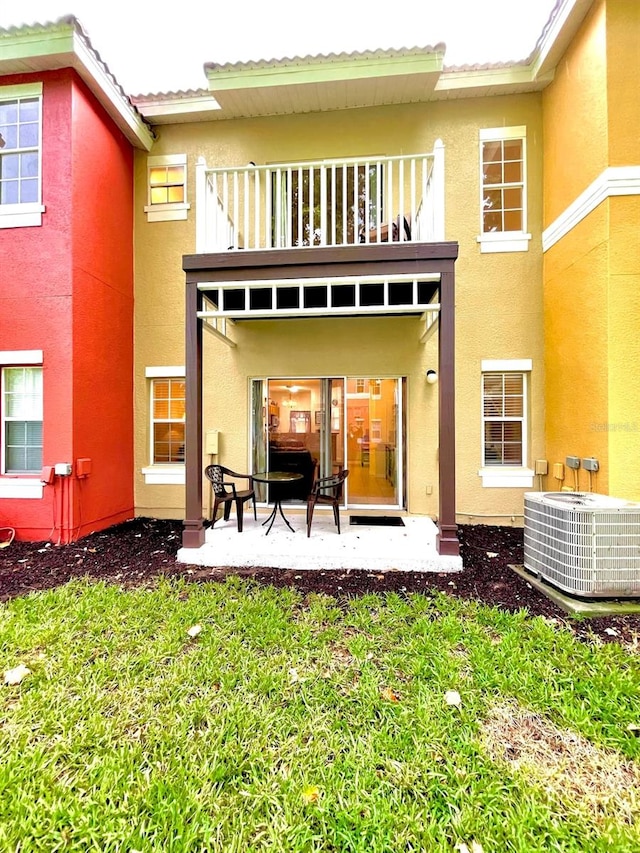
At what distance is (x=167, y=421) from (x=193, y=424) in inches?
116

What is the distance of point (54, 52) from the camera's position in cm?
584

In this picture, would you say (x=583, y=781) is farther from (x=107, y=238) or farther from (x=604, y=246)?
(x=107, y=238)

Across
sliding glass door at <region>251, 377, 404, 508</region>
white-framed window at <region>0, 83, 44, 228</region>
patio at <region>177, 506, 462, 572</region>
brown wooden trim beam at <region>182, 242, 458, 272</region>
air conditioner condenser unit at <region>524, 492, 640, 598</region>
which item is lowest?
patio at <region>177, 506, 462, 572</region>

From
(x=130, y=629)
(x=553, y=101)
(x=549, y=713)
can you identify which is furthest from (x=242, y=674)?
(x=553, y=101)

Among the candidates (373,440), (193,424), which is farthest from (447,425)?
(193,424)

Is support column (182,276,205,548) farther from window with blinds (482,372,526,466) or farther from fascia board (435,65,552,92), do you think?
fascia board (435,65,552,92)

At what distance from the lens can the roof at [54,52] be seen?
19.0ft

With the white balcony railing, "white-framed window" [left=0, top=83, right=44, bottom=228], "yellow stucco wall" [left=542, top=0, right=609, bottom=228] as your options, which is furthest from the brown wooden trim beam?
"white-framed window" [left=0, top=83, right=44, bottom=228]

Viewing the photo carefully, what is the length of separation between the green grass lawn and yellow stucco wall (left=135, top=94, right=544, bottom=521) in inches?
158

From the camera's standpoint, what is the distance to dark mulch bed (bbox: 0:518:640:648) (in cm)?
404

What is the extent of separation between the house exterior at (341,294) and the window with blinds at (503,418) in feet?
0.14

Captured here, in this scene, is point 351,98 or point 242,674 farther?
point 351,98

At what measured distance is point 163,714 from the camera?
251cm

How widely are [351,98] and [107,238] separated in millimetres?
5245
